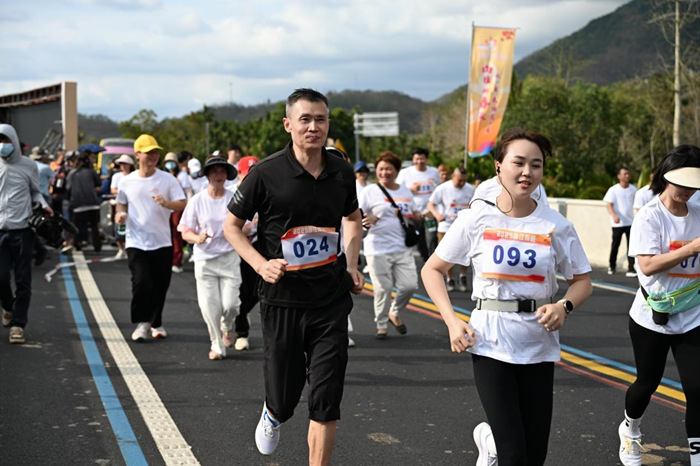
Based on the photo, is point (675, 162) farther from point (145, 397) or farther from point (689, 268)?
point (145, 397)

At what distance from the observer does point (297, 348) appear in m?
4.89

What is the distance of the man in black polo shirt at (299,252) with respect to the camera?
4848mm

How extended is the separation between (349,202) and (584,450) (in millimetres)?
2282

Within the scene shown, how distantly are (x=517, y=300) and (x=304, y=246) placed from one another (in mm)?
1316

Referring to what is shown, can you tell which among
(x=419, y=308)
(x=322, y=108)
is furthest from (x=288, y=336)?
(x=419, y=308)

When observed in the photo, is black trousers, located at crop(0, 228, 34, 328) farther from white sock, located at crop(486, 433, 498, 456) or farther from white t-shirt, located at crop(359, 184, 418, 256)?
white sock, located at crop(486, 433, 498, 456)

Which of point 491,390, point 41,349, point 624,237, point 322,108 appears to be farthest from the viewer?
point 624,237

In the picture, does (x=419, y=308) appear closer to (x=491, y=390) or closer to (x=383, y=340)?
(x=383, y=340)

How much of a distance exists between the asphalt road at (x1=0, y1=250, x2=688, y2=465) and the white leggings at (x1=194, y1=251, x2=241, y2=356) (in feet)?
1.17

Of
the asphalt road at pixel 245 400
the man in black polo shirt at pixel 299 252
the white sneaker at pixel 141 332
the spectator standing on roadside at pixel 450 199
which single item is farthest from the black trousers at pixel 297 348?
the spectator standing on roadside at pixel 450 199

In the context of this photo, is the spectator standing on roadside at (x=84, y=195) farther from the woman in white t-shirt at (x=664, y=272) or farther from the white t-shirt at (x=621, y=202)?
the woman in white t-shirt at (x=664, y=272)

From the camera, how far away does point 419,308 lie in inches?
471

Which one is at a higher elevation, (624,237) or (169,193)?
(169,193)

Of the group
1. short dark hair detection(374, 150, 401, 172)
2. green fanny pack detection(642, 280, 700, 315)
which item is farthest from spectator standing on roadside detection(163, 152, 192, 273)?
green fanny pack detection(642, 280, 700, 315)
